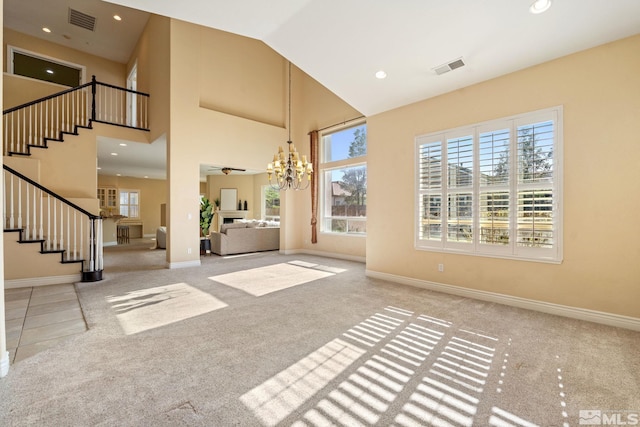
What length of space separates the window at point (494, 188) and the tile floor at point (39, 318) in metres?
4.61

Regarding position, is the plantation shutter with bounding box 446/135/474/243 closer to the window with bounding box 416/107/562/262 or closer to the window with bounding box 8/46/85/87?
the window with bounding box 416/107/562/262

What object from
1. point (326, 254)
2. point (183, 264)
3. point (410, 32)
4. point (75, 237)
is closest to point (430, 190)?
point (410, 32)

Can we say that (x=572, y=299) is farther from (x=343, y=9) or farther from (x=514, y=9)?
(x=343, y=9)

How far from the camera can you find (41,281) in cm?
457

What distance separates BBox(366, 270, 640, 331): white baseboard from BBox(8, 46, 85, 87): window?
10.7 meters

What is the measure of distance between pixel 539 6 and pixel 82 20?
32.8 feet

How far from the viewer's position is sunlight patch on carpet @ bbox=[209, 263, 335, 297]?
4496mm

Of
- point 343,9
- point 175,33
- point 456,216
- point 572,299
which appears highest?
point 175,33

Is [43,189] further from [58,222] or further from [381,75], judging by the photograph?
[381,75]

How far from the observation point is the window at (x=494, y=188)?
3.36m

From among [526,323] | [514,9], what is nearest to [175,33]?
[514,9]

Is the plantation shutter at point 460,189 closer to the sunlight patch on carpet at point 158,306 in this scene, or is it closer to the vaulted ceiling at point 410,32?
the vaulted ceiling at point 410,32

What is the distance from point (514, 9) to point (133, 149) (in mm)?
8574

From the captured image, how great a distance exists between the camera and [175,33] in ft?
20.2
